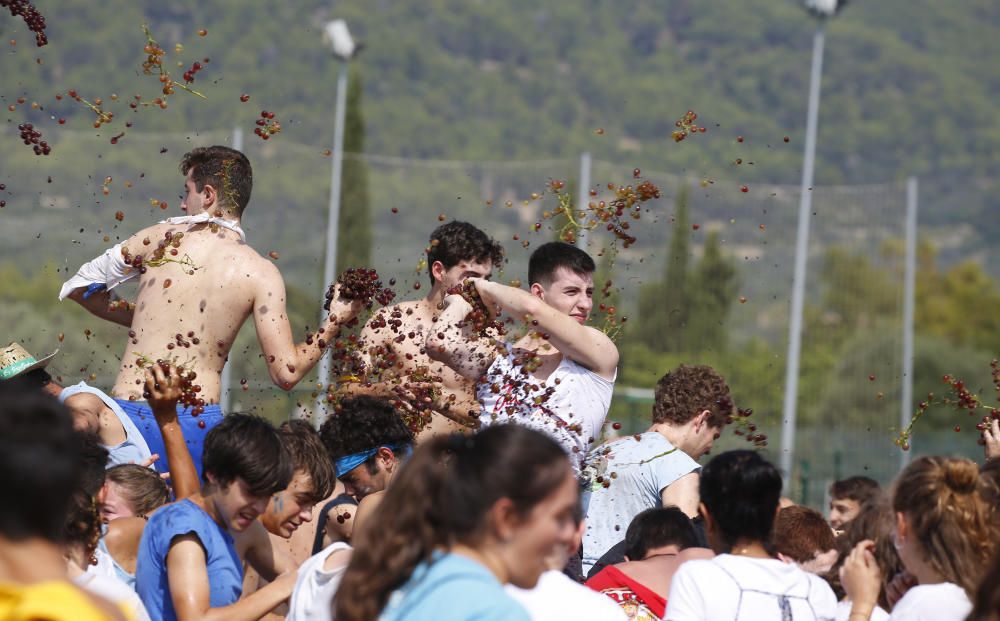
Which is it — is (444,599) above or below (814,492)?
above

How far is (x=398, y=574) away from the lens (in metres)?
3.34

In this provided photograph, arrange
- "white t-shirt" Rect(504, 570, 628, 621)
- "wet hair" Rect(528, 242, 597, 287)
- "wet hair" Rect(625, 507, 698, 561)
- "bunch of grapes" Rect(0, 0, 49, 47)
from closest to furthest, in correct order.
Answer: "white t-shirt" Rect(504, 570, 628, 621)
"wet hair" Rect(625, 507, 698, 561)
"bunch of grapes" Rect(0, 0, 49, 47)
"wet hair" Rect(528, 242, 597, 287)

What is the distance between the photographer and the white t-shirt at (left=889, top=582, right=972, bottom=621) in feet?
13.7

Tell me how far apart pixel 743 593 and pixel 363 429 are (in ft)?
6.70

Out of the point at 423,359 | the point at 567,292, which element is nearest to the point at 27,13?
the point at 423,359

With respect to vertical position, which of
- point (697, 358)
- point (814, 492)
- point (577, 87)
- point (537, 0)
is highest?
point (537, 0)

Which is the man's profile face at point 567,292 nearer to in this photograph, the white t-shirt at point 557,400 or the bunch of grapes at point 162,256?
the white t-shirt at point 557,400

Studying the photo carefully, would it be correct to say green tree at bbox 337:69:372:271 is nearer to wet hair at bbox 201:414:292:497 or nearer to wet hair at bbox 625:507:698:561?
wet hair at bbox 625:507:698:561

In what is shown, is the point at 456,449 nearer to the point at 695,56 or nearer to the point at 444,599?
the point at 444,599

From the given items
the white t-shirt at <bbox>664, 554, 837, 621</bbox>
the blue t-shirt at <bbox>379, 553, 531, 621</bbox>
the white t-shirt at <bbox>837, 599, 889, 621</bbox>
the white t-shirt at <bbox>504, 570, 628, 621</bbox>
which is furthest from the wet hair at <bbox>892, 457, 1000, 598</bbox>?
the blue t-shirt at <bbox>379, 553, 531, 621</bbox>

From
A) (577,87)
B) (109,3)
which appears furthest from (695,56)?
(109,3)

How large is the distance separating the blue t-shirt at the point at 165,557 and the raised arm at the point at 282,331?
4.13 feet

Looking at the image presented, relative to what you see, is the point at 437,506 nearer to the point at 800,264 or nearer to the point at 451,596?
the point at 451,596

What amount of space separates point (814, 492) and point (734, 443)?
2.85 metres
